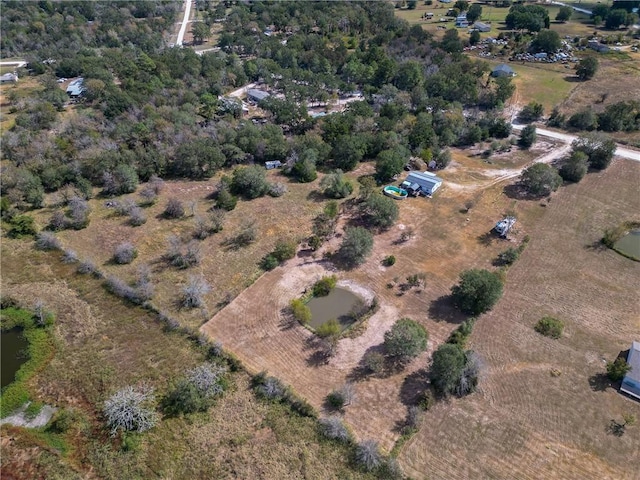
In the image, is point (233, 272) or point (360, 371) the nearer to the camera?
point (360, 371)

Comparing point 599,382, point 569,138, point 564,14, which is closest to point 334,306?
point 599,382

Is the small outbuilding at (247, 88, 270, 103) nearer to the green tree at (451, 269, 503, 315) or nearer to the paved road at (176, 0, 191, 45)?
Answer: the paved road at (176, 0, 191, 45)

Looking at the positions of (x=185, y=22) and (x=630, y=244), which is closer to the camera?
(x=630, y=244)

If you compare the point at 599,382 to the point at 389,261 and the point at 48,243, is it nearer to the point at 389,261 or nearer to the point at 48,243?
the point at 389,261

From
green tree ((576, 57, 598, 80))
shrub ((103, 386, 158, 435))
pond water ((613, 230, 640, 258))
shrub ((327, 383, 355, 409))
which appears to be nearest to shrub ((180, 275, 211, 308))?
shrub ((103, 386, 158, 435))

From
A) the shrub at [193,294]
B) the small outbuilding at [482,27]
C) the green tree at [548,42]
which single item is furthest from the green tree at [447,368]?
the small outbuilding at [482,27]

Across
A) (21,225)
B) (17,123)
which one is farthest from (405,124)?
(17,123)

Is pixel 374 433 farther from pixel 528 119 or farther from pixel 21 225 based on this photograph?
pixel 528 119
